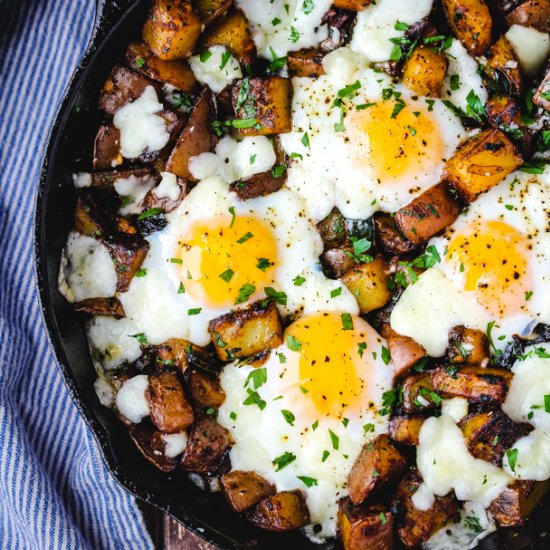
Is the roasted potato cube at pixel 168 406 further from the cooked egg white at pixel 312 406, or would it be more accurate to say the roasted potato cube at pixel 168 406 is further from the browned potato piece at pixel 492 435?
the browned potato piece at pixel 492 435

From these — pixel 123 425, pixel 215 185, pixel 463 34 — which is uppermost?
pixel 463 34

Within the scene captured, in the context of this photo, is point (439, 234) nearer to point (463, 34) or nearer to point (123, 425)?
point (463, 34)

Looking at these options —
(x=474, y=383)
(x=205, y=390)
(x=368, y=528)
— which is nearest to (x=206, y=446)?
(x=205, y=390)

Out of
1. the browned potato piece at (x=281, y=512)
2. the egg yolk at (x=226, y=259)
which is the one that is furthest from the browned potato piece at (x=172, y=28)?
the browned potato piece at (x=281, y=512)

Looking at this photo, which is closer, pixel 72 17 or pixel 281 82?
pixel 281 82

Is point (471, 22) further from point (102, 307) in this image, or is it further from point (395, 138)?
point (102, 307)

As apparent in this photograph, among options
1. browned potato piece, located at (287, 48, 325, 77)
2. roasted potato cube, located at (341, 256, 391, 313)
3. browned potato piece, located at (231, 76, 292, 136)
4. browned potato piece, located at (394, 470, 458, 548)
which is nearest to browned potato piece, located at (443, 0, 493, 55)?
browned potato piece, located at (287, 48, 325, 77)

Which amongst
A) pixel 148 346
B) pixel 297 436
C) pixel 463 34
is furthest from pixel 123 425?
pixel 463 34

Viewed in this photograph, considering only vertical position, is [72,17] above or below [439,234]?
above
